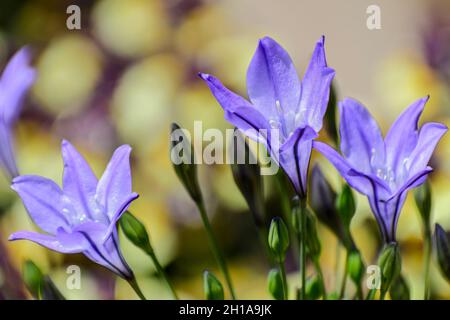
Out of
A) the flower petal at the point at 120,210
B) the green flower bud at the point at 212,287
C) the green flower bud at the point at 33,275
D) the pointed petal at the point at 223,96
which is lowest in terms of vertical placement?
the green flower bud at the point at 212,287

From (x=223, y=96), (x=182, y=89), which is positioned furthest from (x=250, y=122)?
(x=182, y=89)

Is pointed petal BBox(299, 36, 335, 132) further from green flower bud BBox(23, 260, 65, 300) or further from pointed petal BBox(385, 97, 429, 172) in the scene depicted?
green flower bud BBox(23, 260, 65, 300)

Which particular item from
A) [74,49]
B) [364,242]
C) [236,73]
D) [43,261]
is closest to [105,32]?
[74,49]

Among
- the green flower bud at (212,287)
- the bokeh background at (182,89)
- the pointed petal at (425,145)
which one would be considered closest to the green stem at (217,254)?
the green flower bud at (212,287)

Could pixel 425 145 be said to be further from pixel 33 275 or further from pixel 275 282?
pixel 33 275

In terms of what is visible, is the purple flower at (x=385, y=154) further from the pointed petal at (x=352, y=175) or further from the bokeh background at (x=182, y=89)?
the bokeh background at (x=182, y=89)
